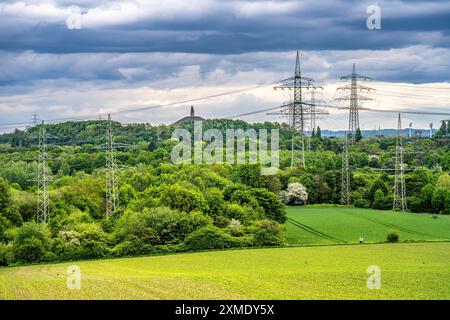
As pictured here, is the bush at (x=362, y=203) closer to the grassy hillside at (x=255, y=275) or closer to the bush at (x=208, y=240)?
the grassy hillside at (x=255, y=275)

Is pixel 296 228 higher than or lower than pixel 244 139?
lower

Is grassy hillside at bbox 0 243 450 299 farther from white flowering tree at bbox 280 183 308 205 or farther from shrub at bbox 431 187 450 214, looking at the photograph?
white flowering tree at bbox 280 183 308 205

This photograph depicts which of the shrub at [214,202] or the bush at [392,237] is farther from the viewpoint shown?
the shrub at [214,202]

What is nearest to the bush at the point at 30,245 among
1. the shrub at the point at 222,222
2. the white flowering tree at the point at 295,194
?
the shrub at the point at 222,222

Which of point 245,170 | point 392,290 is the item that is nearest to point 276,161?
point 245,170

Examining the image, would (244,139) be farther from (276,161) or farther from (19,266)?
(19,266)
